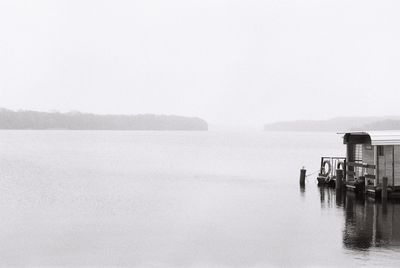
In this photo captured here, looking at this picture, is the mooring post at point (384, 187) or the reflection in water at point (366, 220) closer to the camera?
the reflection in water at point (366, 220)

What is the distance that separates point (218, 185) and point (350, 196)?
55.4ft

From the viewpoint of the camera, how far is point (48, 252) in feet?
76.9

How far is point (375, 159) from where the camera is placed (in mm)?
37031

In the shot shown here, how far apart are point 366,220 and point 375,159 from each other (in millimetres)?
7720

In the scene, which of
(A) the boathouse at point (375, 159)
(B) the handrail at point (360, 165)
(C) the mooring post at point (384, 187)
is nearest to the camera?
(C) the mooring post at point (384, 187)

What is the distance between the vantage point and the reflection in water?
24.7 m

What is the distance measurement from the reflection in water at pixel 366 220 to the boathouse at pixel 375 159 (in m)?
1.15

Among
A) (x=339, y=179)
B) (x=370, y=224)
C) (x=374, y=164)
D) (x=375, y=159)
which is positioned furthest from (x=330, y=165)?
(x=370, y=224)

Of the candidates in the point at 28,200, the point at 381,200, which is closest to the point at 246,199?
the point at 381,200

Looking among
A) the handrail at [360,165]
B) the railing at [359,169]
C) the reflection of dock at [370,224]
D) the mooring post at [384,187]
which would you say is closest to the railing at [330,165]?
the railing at [359,169]

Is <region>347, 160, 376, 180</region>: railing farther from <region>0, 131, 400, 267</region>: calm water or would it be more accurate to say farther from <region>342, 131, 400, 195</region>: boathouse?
<region>0, 131, 400, 267</region>: calm water

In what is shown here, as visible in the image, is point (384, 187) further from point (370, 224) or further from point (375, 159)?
point (370, 224)

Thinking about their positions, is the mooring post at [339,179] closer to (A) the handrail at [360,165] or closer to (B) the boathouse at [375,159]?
(B) the boathouse at [375,159]

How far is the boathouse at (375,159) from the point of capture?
36406 millimetres
